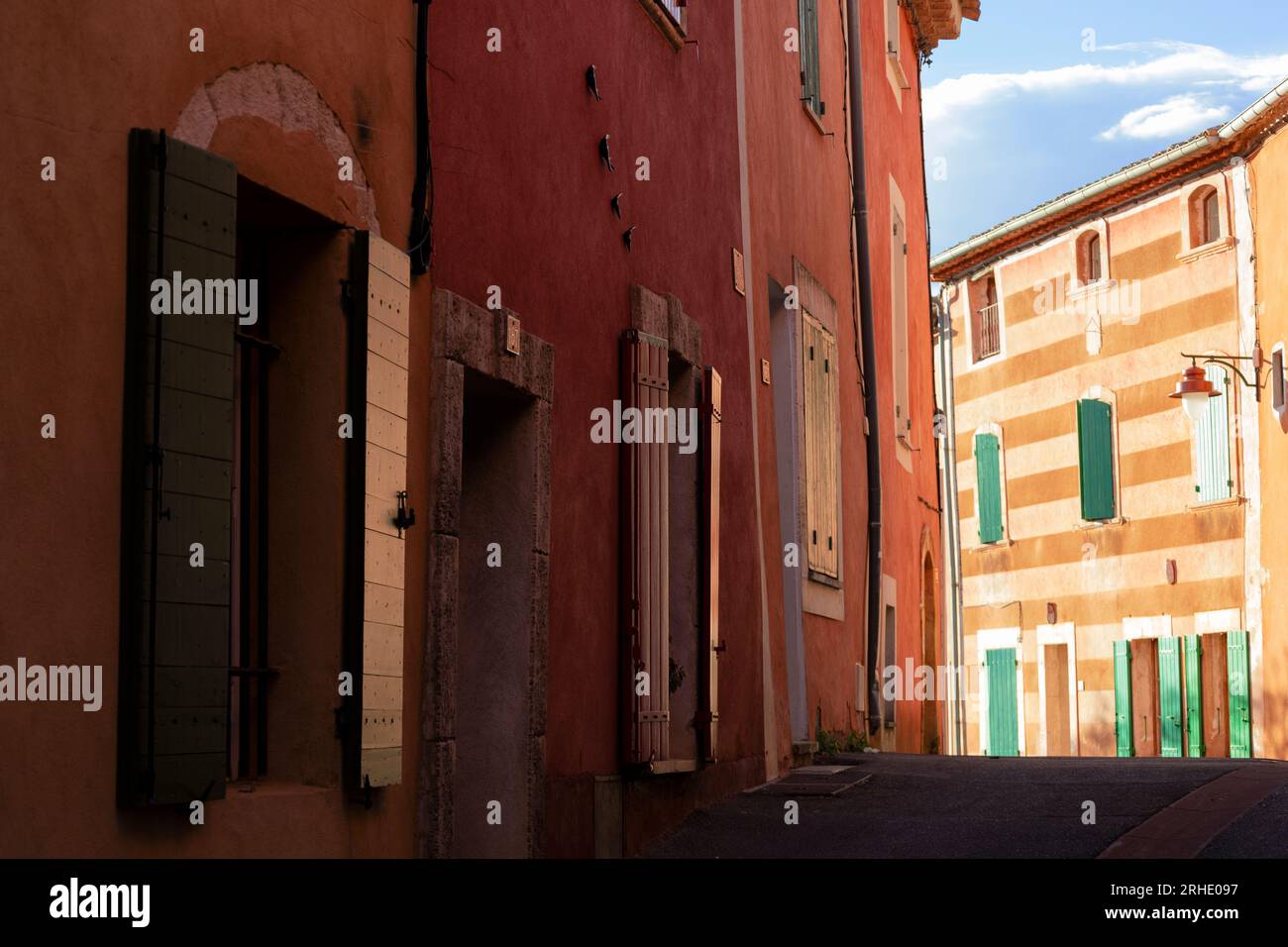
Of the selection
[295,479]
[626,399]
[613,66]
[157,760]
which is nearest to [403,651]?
[295,479]

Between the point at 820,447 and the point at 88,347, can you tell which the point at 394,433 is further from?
the point at 820,447

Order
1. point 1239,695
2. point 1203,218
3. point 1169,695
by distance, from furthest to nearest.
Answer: point 1203,218
point 1169,695
point 1239,695

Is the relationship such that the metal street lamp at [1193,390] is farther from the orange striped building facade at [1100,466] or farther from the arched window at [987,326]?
the arched window at [987,326]

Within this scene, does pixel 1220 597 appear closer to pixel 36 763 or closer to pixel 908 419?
pixel 908 419

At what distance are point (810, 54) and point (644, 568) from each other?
652 cm

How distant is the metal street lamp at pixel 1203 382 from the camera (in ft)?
62.4

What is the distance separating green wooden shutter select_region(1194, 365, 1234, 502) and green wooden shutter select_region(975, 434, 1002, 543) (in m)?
4.93

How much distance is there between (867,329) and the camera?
15609 mm

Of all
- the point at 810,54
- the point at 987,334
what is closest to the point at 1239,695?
the point at 987,334

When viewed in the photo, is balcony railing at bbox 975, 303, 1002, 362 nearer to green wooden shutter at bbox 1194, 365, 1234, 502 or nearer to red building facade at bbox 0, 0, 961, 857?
green wooden shutter at bbox 1194, 365, 1234, 502

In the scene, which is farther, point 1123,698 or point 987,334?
point 987,334

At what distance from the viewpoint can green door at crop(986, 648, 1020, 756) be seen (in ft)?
90.7

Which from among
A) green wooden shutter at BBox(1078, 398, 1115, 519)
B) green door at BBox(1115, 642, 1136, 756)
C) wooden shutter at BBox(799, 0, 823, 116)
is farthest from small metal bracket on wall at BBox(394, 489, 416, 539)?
green wooden shutter at BBox(1078, 398, 1115, 519)

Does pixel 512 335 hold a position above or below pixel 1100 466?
below
